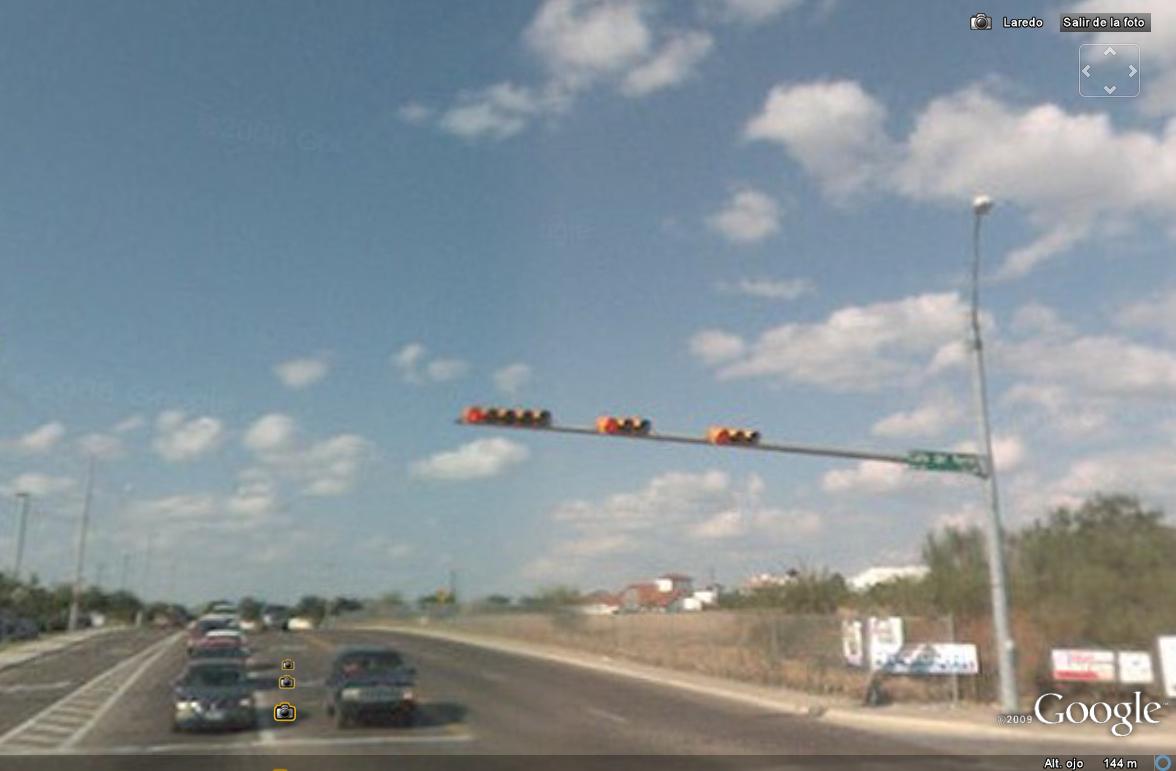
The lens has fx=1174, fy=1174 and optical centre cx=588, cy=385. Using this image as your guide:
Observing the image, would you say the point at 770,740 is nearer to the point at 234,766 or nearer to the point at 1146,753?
the point at 1146,753

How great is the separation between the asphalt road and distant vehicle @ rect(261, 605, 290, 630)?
44157 mm

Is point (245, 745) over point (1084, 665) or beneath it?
beneath

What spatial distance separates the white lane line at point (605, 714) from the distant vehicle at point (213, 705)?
813 cm

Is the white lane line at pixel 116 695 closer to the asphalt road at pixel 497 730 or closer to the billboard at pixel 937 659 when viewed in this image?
the asphalt road at pixel 497 730

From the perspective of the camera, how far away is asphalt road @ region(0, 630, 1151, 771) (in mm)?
20969

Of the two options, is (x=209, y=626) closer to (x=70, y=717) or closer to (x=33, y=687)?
(x=33, y=687)

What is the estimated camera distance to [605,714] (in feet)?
94.4

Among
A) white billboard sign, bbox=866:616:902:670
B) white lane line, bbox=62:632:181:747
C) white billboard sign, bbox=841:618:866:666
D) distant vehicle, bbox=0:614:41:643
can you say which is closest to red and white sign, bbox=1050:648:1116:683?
white billboard sign, bbox=866:616:902:670

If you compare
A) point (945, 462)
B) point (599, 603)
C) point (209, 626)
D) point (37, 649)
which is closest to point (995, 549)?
point (945, 462)

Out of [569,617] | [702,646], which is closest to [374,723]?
[702,646]

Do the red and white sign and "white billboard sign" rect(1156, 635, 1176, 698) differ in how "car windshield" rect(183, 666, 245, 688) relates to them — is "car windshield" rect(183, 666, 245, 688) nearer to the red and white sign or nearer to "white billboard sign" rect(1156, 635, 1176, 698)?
the red and white sign

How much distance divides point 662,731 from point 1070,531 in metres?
24.8

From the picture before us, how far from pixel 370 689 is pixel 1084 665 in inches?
652

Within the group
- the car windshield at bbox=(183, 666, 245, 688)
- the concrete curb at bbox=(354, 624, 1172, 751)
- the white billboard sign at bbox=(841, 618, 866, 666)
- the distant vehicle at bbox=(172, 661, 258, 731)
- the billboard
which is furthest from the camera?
the white billboard sign at bbox=(841, 618, 866, 666)
